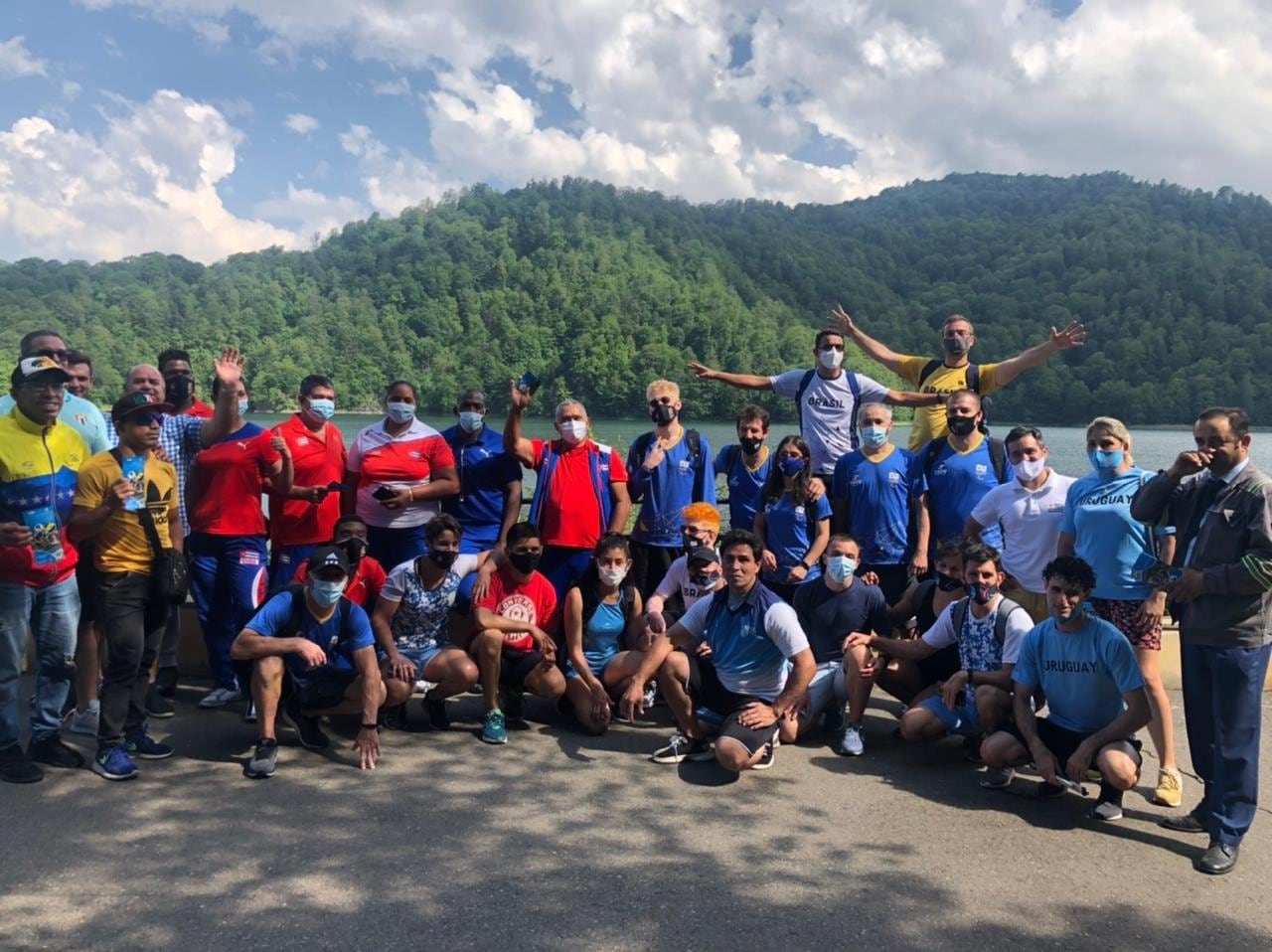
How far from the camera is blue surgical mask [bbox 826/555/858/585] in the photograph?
18.6ft

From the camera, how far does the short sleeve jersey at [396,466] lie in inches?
249

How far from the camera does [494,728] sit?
17.9 ft

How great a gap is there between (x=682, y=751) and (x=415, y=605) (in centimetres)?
193

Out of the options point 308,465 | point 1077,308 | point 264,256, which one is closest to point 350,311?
point 264,256

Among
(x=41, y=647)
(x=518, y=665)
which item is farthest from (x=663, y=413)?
(x=41, y=647)

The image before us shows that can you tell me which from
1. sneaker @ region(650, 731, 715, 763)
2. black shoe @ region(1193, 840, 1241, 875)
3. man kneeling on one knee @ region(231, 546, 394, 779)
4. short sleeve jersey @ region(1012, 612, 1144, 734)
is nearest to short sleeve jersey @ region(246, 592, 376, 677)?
man kneeling on one knee @ region(231, 546, 394, 779)

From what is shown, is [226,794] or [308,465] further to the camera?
[308,465]

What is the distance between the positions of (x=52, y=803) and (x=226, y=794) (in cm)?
79

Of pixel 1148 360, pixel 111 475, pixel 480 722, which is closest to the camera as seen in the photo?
pixel 111 475

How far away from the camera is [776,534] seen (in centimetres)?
627

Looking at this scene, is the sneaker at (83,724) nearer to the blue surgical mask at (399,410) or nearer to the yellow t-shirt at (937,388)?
the blue surgical mask at (399,410)

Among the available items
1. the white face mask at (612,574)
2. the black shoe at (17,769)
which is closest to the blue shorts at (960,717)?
the white face mask at (612,574)

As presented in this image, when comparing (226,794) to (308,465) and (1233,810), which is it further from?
(1233,810)

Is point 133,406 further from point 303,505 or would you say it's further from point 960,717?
point 960,717
